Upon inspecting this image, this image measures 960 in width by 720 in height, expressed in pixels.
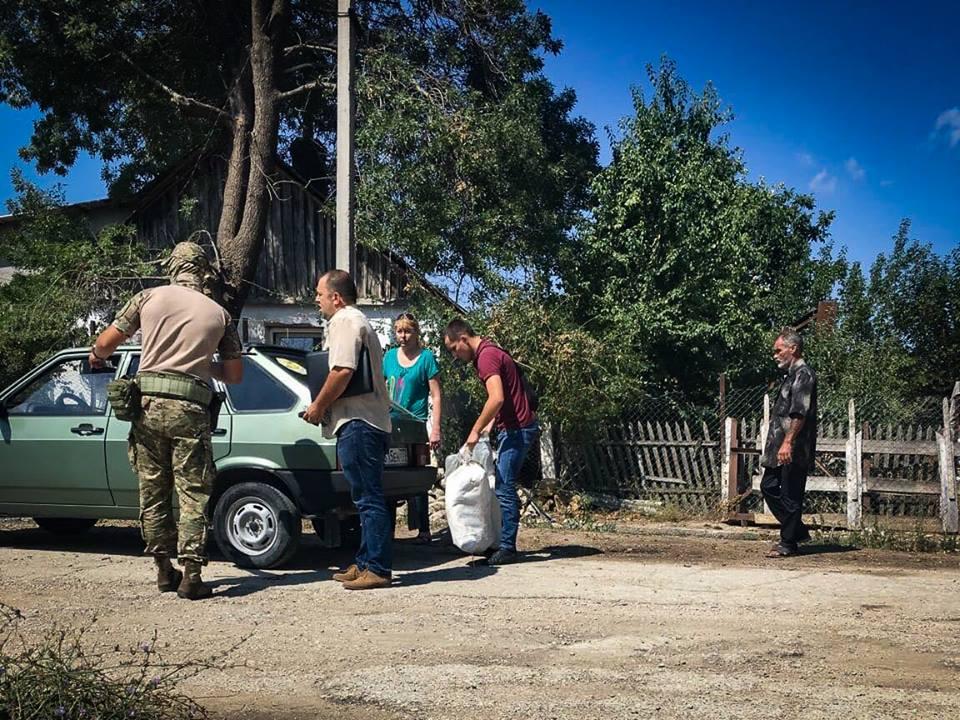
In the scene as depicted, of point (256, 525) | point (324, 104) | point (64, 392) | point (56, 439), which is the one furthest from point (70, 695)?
point (324, 104)

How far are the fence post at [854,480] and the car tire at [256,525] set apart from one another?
239 inches

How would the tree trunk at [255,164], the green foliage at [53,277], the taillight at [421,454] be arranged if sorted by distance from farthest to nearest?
the tree trunk at [255,164] → the green foliage at [53,277] → the taillight at [421,454]

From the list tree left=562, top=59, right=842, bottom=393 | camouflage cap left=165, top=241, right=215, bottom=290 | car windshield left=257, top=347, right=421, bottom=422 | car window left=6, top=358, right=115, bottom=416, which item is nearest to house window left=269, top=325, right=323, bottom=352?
tree left=562, top=59, right=842, bottom=393

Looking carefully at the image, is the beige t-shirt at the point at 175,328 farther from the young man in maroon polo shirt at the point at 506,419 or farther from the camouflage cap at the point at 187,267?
the young man in maroon polo shirt at the point at 506,419

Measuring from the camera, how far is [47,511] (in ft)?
25.5

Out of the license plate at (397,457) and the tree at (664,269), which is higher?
Result: the tree at (664,269)

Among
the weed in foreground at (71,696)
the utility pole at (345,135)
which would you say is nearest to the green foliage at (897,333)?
the utility pole at (345,135)

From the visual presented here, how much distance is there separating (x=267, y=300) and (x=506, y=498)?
37.1 ft

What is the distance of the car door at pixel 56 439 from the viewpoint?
759 cm

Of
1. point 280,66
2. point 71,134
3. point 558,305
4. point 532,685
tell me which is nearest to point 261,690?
point 532,685

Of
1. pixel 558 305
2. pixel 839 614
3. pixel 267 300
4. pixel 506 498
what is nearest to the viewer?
pixel 839 614

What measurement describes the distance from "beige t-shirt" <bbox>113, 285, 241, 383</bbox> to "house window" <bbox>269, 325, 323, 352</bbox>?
38.6ft

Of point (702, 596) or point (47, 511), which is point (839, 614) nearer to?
point (702, 596)

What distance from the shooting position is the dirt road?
3.97m
